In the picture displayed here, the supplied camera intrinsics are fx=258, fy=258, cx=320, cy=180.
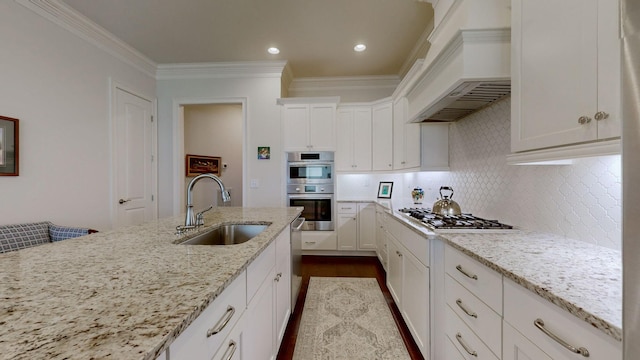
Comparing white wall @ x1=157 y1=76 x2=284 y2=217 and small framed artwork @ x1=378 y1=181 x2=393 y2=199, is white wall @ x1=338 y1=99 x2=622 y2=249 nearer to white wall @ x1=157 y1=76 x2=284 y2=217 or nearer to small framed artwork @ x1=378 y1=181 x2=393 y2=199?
small framed artwork @ x1=378 y1=181 x2=393 y2=199

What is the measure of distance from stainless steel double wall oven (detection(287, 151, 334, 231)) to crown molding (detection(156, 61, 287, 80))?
1242 millimetres

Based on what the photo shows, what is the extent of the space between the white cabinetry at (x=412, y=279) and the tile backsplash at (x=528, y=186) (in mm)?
632

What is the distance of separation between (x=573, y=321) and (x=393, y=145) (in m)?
3.22

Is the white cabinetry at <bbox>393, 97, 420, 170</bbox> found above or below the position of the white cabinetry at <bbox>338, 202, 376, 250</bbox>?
above

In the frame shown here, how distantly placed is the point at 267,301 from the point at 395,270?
133cm

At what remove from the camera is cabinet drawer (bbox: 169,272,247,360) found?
1.98 feet

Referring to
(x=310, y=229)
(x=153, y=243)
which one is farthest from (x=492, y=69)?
(x=310, y=229)

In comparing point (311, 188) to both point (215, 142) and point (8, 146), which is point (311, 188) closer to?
point (215, 142)

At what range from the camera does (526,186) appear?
1.57 meters

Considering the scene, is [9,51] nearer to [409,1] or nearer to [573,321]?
[409,1]

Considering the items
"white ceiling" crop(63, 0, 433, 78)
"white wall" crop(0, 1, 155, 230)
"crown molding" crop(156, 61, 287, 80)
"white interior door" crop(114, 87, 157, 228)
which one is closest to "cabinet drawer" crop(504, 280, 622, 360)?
"white ceiling" crop(63, 0, 433, 78)

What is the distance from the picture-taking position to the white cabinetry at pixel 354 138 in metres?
3.96

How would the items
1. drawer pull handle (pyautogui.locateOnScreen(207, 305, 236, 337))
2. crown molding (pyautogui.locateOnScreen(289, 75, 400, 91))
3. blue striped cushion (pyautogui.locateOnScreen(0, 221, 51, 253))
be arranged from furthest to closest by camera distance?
crown molding (pyautogui.locateOnScreen(289, 75, 400, 91)) → blue striped cushion (pyautogui.locateOnScreen(0, 221, 51, 253)) → drawer pull handle (pyautogui.locateOnScreen(207, 305, 236, 337))

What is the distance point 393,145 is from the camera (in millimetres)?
3750
